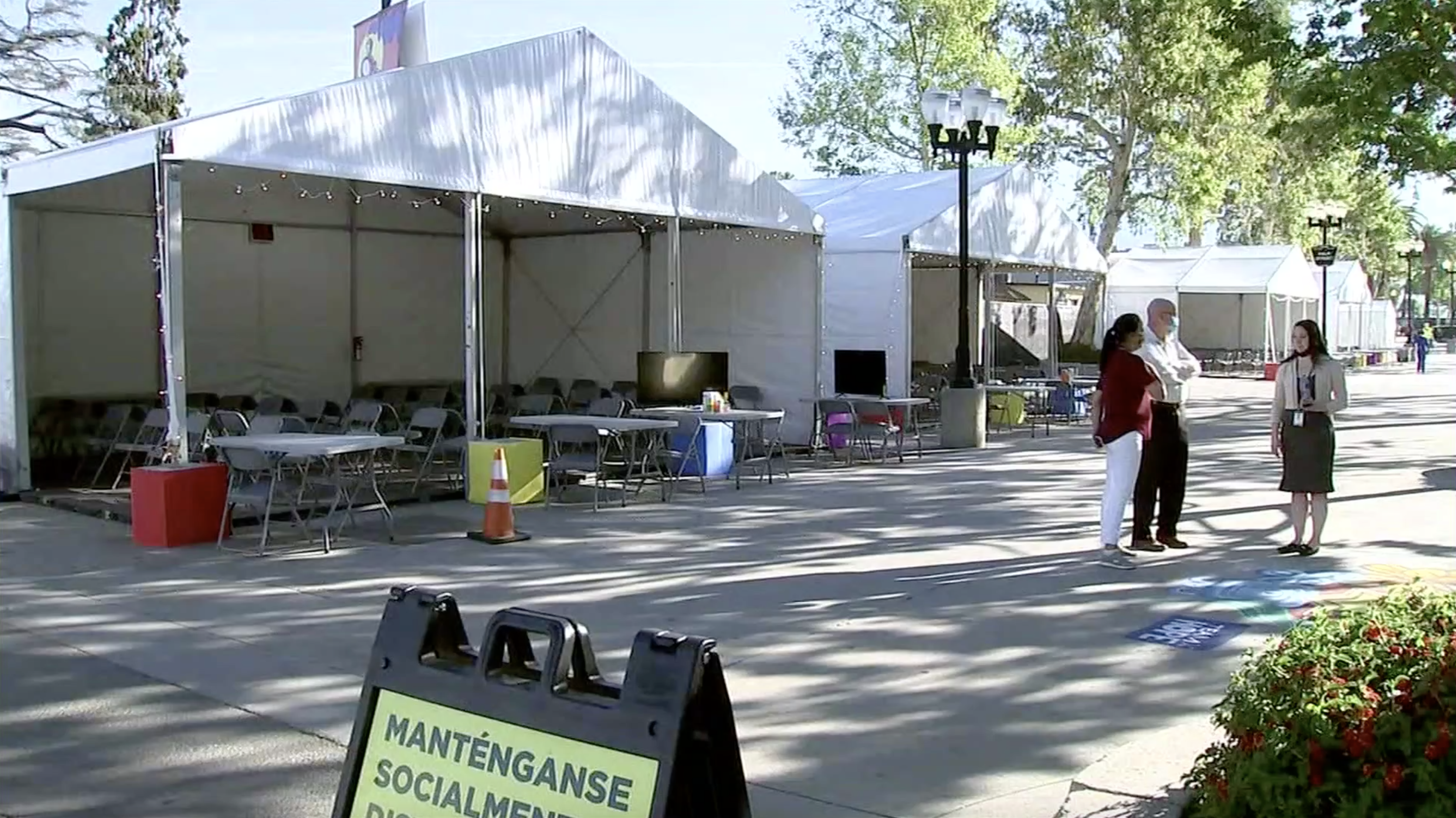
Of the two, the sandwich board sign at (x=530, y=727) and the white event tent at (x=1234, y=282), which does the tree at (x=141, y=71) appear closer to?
the white event tent at (x=1234, y=282)

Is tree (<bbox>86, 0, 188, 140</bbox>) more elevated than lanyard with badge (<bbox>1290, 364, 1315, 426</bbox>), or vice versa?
tree (<bbox>86, 0, 188, 140</bbox>)

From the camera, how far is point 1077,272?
2331cm

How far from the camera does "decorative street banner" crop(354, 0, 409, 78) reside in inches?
565

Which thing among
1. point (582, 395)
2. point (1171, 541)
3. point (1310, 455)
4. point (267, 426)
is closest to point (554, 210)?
point (582, 395)

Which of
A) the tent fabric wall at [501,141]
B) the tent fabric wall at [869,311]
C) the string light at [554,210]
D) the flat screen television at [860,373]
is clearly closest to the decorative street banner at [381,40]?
the string light at [554,210]

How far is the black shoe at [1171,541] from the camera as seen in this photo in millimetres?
9094

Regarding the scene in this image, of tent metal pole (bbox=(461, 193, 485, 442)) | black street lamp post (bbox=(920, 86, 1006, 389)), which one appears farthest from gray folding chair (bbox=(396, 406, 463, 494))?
black street lamp post (bbox=(920, 86, 1006, 389))

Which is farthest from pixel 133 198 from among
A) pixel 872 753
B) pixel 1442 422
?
pixel 1442 422

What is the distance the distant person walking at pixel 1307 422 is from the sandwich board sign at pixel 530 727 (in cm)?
682

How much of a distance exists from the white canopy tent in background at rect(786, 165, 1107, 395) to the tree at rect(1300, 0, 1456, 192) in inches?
181

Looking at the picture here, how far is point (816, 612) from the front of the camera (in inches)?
286

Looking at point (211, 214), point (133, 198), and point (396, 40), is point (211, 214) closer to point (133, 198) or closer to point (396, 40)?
point (133, 198)

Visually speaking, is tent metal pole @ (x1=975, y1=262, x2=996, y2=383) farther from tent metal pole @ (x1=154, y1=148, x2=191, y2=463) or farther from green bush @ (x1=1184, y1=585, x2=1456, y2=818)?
green bush @ (x1=1184, y1=585, x2=1456, y2=818)

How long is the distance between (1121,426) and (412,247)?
11628 millimetres
